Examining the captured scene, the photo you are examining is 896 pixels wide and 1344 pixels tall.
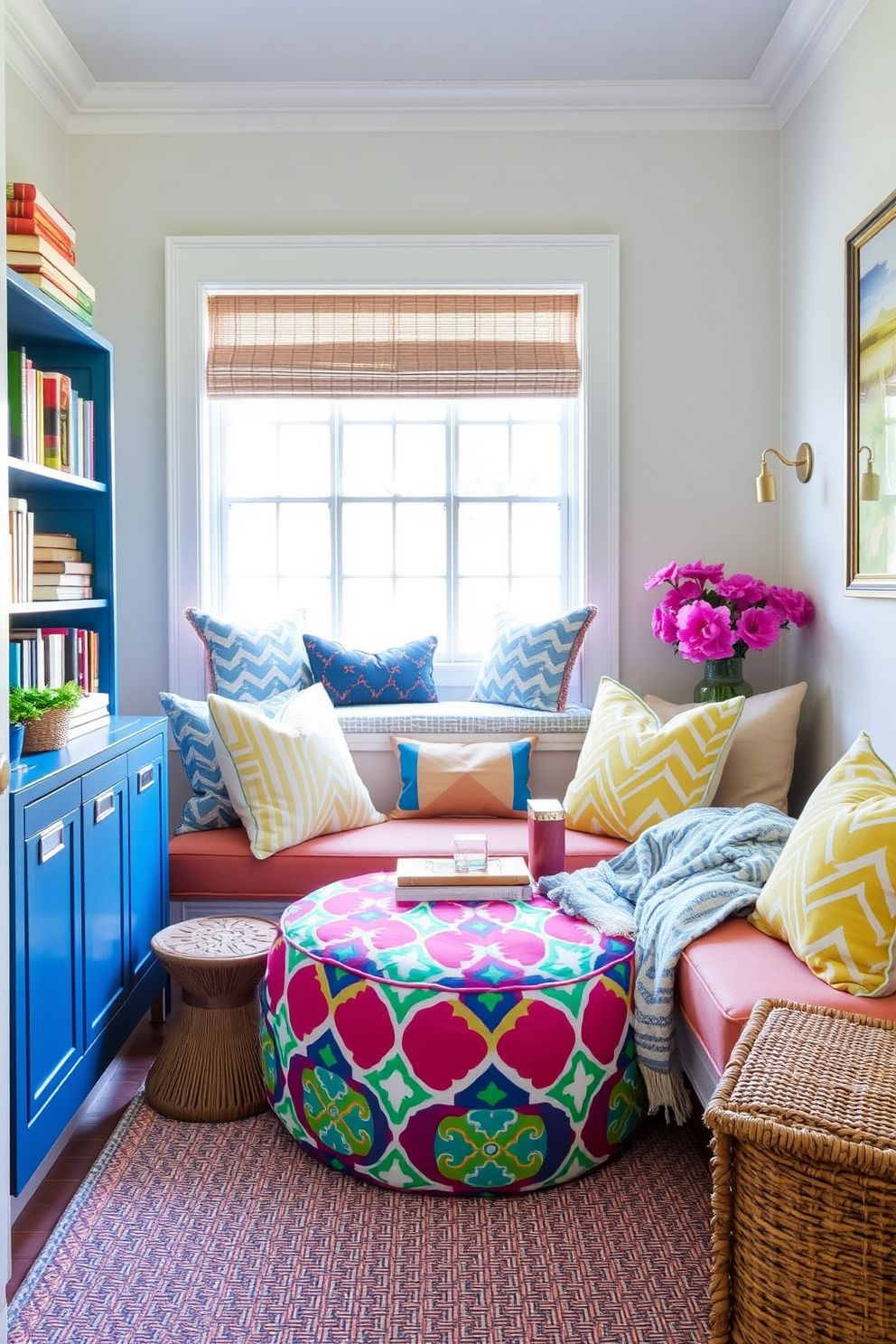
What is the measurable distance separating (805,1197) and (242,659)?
2531mm

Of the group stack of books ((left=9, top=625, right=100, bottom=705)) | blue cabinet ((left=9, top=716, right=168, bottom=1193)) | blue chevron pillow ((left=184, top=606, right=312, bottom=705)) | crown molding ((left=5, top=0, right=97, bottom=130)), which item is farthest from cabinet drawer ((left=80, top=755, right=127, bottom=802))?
crown molding ((left=5, top=0, right=97, bottom=130))

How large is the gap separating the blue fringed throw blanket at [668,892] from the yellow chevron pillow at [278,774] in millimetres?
800

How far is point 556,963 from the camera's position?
7.07ft

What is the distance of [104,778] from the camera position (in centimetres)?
248

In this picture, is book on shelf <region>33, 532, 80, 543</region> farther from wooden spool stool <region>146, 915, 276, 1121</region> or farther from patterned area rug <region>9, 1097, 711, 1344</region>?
patterned area rug <region>9, 1097, 711, 1344</region>

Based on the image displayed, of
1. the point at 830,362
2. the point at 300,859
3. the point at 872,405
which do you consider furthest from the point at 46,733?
the point at 830,362

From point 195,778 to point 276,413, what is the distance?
4.99ft

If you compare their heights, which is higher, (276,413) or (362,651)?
(276,413)

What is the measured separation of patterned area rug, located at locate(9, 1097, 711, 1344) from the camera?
1721mm

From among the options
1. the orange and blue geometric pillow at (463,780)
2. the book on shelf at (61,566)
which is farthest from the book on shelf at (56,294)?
the orange and blue geometric pillow at (463,780)

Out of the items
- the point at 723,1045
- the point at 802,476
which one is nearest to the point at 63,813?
the point at 723,1045

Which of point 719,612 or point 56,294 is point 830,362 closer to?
point 719,612

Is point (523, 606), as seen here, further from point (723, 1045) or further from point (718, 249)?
point (723, 1045)

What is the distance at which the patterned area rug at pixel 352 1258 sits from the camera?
5.65ft
